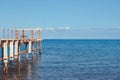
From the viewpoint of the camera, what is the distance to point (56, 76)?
49.8 metres

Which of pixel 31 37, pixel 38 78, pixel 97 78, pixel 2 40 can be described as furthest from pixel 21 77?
pixel 31 37

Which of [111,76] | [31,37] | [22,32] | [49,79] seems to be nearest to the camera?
[49,79]

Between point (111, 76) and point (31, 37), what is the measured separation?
27606 millimetres

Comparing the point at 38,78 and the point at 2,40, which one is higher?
the point at 2,40

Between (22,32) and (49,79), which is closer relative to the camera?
(49,79)

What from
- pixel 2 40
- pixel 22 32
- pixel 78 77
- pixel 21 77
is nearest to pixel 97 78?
pixel 78 77

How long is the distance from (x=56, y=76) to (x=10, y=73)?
6.63 meters

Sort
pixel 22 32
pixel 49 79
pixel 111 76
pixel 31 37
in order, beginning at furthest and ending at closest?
pixel 31 37 < pixel 22 32 < pixel 111 76 < pixel 49 79

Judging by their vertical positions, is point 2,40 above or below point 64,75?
above

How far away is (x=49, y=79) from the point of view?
46844 mm

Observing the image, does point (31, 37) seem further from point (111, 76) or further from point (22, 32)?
point (111, 76)

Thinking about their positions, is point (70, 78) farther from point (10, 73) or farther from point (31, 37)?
point (31, 37)

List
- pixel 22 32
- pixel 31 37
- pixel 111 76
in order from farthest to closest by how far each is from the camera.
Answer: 1. pixel 31 37
2. pixel 22 32
3. pixel 111 76

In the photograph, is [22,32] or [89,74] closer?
[89,74]
